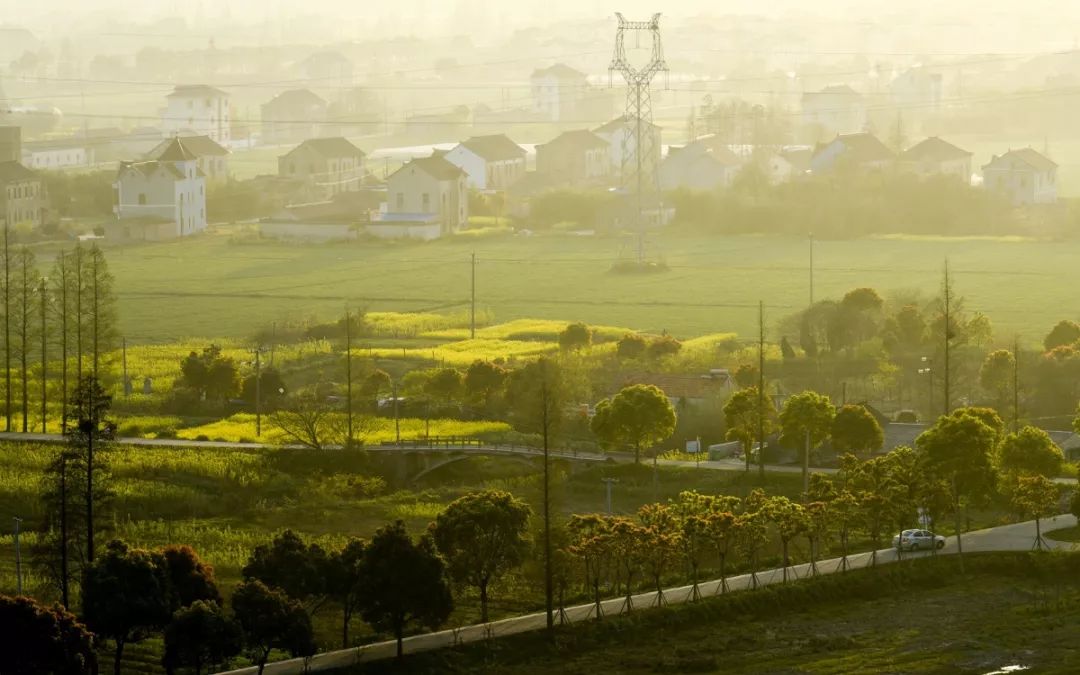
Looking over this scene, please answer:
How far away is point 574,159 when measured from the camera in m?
64.6

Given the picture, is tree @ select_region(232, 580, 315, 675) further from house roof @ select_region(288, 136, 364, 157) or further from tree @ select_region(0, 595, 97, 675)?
house roof @ select_region(288, 136, 364, 157)

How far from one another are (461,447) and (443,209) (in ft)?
88.4

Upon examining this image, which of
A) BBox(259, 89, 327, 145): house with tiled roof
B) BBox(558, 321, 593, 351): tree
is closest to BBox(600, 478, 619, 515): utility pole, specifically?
BBox(558, 321, 593, 351): tree

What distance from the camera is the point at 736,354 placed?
33438 mm

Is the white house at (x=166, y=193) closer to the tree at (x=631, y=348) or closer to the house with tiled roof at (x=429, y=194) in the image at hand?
the house with tiled roof at (x=429, y=194)

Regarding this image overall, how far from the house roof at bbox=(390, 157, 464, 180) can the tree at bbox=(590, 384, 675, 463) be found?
27.3 metres

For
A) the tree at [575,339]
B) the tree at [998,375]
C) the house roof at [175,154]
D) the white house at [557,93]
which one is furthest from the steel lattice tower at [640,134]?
the white house at [557,93]

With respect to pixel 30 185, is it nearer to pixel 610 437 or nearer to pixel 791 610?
pixel 610 437

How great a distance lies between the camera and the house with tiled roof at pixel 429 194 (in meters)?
53.2

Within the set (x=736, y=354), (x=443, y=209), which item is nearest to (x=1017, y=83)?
(x=443, y=209)

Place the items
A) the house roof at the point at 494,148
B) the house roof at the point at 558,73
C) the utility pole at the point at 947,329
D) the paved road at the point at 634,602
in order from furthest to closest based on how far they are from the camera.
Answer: the house roof at the point at 558,73 < the house roof at the point at 494,148 < the utility pole at the point at 947,329 < the paved road at the point at 634,602

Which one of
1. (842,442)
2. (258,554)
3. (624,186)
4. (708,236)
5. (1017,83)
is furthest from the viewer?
(1017,83)

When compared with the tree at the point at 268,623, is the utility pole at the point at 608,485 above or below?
above

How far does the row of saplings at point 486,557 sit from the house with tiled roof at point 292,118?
59494mm
